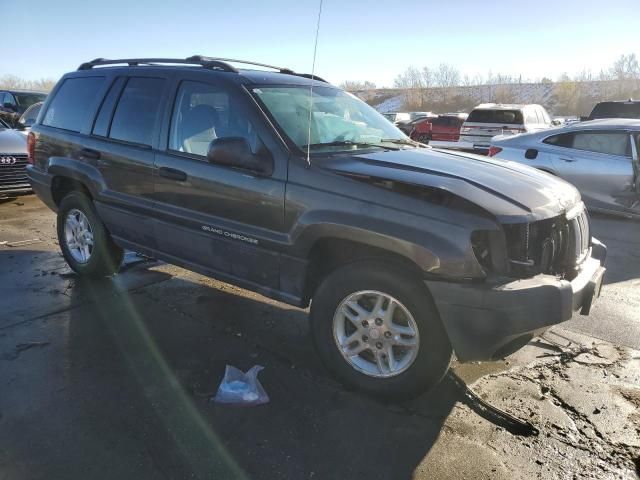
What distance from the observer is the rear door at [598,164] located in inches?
286

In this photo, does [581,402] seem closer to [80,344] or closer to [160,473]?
[160,473]

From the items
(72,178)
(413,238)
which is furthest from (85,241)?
(413,238)

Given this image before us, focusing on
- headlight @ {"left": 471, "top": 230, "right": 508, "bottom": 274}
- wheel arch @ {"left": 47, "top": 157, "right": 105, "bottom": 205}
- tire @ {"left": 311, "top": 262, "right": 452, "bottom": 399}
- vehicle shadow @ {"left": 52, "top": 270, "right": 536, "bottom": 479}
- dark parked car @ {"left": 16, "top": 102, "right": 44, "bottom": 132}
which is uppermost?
dark parked car @ {"left": 16, "top": 102, "right": 44, "bottom": 132}

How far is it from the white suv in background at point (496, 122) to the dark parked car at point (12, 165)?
1108 centimetres

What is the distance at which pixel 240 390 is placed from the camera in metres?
3.00

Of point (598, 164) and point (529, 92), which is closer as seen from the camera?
point (598, 164)

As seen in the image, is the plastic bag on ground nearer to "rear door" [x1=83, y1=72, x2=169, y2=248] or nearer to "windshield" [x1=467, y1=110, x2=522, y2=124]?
"rear door" [x1=83, y1=72, x2=169, y2=248]

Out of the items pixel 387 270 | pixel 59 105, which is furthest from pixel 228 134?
pixel 59 105

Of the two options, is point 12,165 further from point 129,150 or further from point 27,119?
point 129,150

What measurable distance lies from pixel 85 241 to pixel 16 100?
38.5ft

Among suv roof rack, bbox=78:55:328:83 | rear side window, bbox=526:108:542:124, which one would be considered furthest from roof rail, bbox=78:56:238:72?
rear side window, bbox=526:108:542:124

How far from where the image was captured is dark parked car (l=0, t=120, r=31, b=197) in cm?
806

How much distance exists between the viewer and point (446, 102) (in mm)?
70938

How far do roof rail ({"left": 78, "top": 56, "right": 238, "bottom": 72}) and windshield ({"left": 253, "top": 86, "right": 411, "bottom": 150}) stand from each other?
0.49 metres
